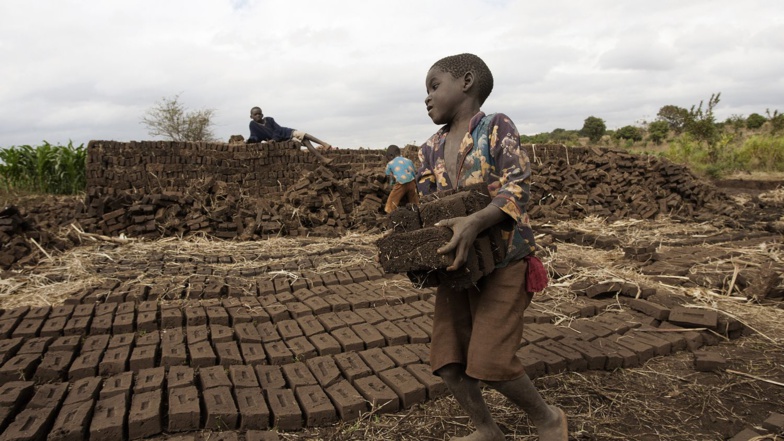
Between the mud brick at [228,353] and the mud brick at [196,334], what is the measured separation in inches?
5.9

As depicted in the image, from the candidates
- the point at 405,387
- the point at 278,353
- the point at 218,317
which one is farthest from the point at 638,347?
the point at 218,317

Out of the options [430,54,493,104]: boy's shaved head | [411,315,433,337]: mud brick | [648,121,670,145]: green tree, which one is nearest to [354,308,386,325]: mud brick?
[411,315,433,337]: mud brick

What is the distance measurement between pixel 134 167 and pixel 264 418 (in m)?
9.00

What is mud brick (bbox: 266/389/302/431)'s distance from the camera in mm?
2748

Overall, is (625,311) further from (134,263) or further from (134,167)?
(134,167)

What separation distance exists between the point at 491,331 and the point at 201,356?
2.12 metres

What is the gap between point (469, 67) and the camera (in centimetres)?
229

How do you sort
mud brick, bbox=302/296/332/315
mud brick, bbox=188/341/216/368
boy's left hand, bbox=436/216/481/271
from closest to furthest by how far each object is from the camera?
boy's left hand, bbox=436/216/481/271
mud brick, bbox=188/341/216/368
mud brick, bbox=302/296/332/315

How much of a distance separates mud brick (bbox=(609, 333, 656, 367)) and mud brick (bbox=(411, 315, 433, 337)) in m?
1.36

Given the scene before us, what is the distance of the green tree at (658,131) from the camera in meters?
36.2

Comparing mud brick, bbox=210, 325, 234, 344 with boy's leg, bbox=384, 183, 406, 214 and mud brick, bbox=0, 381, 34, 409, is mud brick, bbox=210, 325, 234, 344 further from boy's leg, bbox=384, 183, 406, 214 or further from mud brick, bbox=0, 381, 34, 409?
boy's leg, bbox=384, 183, 406, 214

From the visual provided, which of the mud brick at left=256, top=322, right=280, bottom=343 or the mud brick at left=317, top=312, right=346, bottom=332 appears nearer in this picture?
the mud brick at left=256, top=322, right=280, bottom=343

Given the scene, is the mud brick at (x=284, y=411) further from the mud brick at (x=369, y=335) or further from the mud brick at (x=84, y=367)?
the mud brick at (x=84, y=367)

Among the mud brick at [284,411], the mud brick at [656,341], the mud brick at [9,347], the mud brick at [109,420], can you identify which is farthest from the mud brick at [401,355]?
the mud brick at [9,347]
